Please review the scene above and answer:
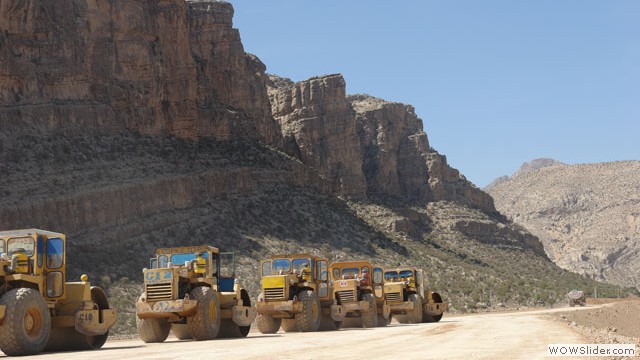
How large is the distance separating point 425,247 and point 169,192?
35.7 metres

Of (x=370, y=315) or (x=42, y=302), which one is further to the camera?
(x=370, y=315)

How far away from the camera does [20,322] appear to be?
74.3ft

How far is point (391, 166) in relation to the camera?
386 feet

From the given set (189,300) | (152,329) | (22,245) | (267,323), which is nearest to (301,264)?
(267,323)

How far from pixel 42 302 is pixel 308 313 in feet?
43.7

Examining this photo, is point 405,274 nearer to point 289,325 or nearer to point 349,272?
point 349,272

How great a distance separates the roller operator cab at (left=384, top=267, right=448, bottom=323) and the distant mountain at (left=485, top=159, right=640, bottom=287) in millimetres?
103241

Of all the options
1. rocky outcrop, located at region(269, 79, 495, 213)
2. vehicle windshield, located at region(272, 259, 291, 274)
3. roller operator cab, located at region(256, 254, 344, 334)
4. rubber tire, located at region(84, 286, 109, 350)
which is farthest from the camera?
rocky outcrop, located at region(269, 79, 495, 213)

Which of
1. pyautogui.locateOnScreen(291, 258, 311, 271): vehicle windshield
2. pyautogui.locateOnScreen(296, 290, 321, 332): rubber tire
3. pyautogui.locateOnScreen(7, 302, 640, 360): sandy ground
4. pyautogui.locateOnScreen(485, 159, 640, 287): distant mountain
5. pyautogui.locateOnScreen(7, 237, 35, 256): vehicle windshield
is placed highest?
pyautogui.locateOnScreen(485, 159, 640, 287): distant mountain

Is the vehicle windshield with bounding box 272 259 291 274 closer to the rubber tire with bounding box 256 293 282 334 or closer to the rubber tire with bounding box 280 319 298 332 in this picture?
the rubber tire with bounding box 256 293 282 334

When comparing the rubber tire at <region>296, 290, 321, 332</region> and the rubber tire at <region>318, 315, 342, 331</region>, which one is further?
the rubber tire at <region>318, 315, 342, 331</region>

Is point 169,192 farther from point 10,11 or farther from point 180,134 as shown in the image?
point 10,11

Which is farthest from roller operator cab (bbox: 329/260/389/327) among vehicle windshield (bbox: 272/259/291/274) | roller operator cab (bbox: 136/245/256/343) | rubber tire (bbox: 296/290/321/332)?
roller operator cab (bbox: 136/245/256/343)

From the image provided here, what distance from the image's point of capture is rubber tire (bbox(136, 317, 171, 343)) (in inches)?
1153
